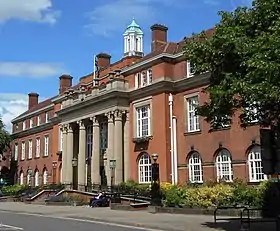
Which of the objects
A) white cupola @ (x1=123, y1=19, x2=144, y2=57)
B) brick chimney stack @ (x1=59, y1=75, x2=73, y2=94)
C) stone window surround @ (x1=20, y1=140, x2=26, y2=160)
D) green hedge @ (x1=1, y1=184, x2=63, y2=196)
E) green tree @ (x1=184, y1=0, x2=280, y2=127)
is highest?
white cupola @ (x1=123, y1=19, x2=144, y2=57)

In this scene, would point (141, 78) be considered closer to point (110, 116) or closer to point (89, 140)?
point (110, 116)

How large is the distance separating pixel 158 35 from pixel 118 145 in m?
13.6

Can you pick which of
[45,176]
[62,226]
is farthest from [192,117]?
[45,176]

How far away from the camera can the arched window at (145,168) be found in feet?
135

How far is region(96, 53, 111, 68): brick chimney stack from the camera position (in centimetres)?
5747

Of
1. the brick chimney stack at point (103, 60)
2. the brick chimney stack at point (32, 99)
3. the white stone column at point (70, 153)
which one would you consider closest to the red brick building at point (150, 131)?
the white stone column at point (70, 153)

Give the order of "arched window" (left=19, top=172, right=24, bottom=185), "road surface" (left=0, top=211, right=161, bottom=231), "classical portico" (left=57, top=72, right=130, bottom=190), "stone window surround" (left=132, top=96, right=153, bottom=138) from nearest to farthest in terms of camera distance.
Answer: "road surface" (left=0, top=211, right=161, bottom=231), "stone window surround" (left=132, top=96, right=153, bottom=138), "classical portico" (left=57, top=72, right=130, bottom=190), "arched window" (left=19, top=172, right=24, bottom=185)

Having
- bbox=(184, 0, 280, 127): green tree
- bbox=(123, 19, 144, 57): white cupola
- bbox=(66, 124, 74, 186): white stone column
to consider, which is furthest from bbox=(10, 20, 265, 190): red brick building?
bbox=(184, 0, 280, 127): green tree

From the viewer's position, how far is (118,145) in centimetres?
4247

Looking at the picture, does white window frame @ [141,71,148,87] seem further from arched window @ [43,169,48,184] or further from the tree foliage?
the tree foliage

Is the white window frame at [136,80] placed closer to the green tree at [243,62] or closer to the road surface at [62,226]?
the road surface at [62,226]

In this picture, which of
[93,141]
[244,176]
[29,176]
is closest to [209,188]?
[244,176]

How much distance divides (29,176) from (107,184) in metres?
26.5

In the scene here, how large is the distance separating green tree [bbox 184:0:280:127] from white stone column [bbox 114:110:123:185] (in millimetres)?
24637
